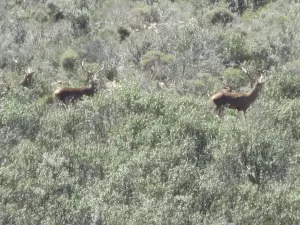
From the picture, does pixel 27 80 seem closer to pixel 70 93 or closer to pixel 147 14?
pixel 70 93

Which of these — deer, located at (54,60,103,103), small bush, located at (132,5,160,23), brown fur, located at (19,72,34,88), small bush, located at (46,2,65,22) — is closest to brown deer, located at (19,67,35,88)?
brown fur, located at (19,72,34,88)

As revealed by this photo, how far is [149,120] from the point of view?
69.5 ft

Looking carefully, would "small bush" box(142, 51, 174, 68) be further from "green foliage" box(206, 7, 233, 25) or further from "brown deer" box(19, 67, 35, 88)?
"green foliage" box(206, 7, 233, 25)

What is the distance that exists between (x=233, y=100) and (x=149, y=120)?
291cm

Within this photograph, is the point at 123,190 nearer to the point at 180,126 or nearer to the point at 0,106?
the point at 180,126

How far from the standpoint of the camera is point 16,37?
1182 inches

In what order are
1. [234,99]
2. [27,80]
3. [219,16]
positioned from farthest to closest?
[219,16]
[27,80]
[234,99]

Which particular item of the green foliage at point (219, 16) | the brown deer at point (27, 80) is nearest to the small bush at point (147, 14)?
the green foliage at point (219, 16)

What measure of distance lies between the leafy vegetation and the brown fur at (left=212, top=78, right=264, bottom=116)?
26 cm

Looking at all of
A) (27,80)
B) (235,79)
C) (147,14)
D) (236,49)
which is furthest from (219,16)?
(27,80)

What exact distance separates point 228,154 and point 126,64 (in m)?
9.31

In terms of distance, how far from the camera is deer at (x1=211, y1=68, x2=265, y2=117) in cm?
2277

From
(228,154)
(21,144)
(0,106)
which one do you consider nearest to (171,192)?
(228,154)

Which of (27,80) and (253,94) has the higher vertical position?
(253,94)
